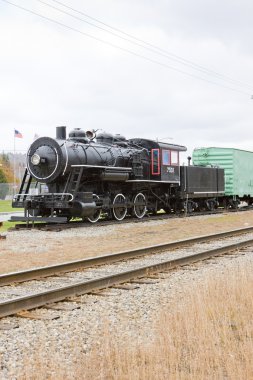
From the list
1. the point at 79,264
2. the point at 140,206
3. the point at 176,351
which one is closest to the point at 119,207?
the point at 140,206

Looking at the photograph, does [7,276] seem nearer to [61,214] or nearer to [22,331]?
[22,331]

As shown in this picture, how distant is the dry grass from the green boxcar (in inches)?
Answer: 932

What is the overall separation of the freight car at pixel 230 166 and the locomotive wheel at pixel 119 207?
9.47 meters

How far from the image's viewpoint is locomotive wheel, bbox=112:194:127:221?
19.6 meters

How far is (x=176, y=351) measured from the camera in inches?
166

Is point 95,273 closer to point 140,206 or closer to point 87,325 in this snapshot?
point 87,325

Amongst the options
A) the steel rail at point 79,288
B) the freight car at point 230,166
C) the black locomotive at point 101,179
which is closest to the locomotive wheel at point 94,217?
the black locomotive at point 101,179

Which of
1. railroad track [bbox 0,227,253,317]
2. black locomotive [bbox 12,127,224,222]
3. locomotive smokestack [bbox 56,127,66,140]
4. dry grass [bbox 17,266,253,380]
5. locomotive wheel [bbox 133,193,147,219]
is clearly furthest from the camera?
locomotive wheel [bbox 133,193,147,219]

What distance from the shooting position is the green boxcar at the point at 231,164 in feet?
95.0

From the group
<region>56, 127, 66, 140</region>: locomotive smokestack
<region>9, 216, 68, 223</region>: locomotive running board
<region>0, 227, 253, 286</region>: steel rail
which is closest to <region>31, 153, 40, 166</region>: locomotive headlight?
<region>56, 127, 66, 140</region>: locomotive smokestack

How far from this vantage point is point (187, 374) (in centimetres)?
377

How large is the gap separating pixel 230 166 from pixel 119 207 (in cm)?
1111

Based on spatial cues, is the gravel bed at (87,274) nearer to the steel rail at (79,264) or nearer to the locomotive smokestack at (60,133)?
the steel rail at (79,264)

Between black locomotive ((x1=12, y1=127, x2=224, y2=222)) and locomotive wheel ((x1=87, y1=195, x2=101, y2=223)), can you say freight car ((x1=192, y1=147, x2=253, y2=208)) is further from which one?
locomotive wheel ((x1=87, y1=195, x2=101, y2=223))
